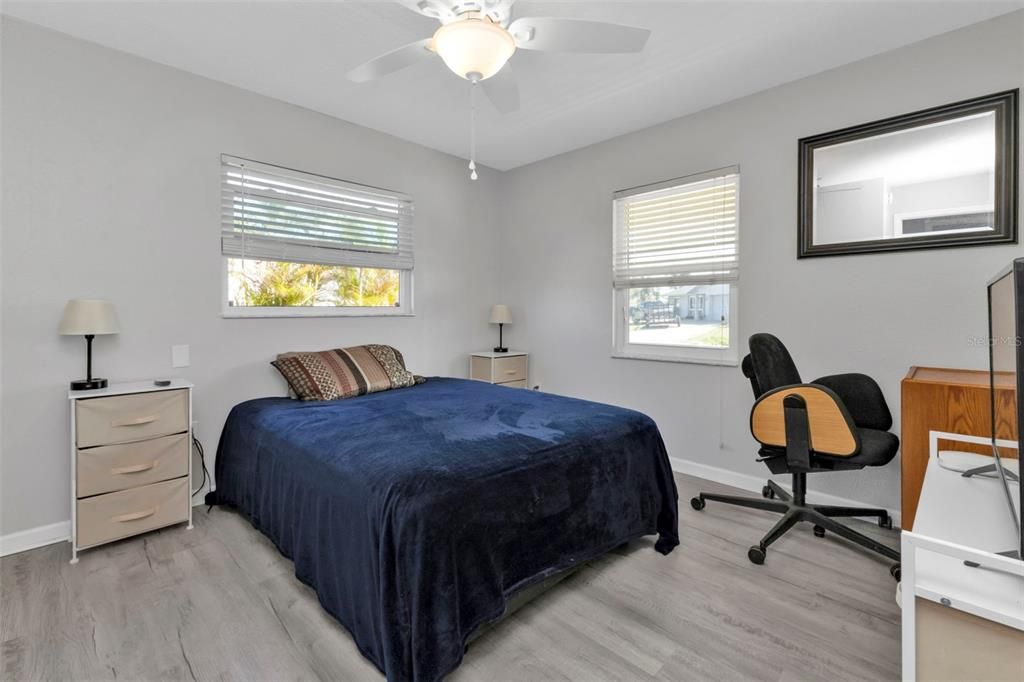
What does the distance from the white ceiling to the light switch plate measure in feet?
5.25

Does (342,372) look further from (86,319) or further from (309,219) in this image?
(86,319)

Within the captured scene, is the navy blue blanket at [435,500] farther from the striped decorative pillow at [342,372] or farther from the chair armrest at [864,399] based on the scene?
the chair armrest at [864,399]

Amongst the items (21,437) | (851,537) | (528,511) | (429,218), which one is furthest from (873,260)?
(21,437)

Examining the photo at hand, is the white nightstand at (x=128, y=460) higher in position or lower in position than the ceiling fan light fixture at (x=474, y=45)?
lower

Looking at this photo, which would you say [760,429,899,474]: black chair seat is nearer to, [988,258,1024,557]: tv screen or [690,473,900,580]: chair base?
[690,473,900,580]: chair base

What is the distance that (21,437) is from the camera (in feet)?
7.54

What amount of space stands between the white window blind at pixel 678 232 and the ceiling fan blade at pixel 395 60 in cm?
206

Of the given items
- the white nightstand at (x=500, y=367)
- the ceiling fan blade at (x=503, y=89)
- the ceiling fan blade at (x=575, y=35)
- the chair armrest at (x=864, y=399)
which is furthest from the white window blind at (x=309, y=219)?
the chair armrest at (x=864, y=399)

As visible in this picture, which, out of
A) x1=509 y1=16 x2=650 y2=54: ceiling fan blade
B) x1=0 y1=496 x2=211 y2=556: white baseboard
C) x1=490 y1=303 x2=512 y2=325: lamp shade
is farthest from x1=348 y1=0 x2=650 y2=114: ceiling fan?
x1=0 y1=496 x2=211 y2=556: white baseboard

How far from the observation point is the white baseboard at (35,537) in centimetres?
224

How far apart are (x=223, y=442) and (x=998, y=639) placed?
321 cm

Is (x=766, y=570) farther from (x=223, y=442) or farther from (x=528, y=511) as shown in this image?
(x=223, y=442)

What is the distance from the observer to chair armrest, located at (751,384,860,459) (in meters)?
2.08

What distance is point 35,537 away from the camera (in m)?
2.31
